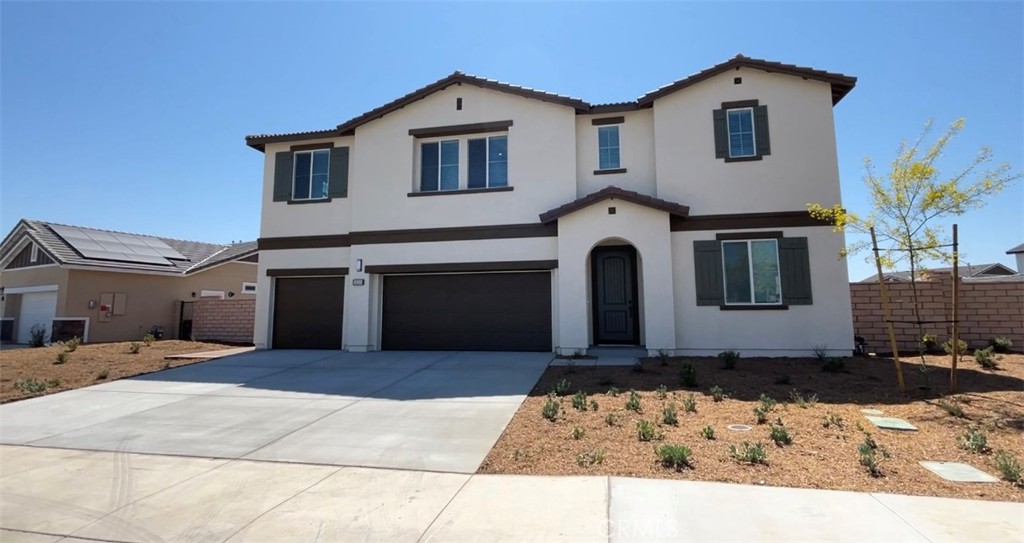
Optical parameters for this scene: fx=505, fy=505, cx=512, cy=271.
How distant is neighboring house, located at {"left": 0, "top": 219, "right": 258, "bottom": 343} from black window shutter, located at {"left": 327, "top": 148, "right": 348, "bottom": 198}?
1192 cm

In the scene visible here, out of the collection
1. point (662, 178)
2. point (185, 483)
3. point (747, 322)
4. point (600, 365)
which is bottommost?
point (185, 483)

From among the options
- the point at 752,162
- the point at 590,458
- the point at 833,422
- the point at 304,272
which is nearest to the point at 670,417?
the point at 590,458

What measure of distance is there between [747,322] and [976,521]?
27.3 ft

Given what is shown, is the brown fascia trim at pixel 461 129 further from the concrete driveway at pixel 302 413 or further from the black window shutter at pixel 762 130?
the concrete driveway at pixel 302 413

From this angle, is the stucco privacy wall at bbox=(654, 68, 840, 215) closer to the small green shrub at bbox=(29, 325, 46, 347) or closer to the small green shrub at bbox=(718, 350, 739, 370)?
the small green shrub at bbox=(718, 350, 739, 370)

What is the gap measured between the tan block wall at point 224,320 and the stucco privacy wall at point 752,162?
14.4 metres

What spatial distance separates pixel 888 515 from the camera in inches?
159

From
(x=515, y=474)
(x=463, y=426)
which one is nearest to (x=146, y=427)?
(x=463, y=426)

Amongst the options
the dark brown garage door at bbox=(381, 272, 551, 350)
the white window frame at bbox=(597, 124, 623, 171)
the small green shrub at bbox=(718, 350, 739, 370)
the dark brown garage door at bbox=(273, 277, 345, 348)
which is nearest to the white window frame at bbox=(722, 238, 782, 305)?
the small green shrub at bbox=(718, 350, 739, 370)

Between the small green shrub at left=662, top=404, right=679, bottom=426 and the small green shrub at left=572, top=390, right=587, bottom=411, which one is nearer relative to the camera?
the small green shrub at left=662, top=404, right=679, bottom=426

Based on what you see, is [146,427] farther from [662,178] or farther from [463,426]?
[662,178]

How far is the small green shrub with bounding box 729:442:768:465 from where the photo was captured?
5.13 m

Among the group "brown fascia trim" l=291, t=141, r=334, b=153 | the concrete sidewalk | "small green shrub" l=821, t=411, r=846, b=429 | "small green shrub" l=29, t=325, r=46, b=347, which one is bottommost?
the concrete sidewalk

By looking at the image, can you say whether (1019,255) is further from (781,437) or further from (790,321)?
(781,437)
